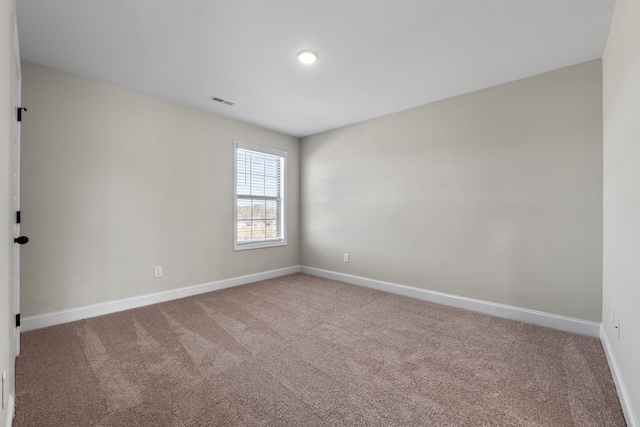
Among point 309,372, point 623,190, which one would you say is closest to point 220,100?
point 309,372

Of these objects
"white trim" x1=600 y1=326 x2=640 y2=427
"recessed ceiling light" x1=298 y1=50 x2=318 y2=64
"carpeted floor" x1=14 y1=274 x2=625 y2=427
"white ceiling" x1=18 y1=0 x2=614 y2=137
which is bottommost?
"carpeted floor" x1=14 y1=274 x2=625 y2=427

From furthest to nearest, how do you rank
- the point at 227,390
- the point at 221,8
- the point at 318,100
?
the point at 318,100, the point at 221,8, the point at 227,390

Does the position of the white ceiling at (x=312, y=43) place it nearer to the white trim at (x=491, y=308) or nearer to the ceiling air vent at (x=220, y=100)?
the ceiling air vent at (x=220, y=100)

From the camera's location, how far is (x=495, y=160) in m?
2.97

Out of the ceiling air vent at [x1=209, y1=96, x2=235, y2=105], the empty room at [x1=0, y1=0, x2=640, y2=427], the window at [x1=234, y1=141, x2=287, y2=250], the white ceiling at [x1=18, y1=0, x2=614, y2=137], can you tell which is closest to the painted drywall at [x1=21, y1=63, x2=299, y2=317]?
the empty room at [x1=0, y1=0, x2=640, y2=427]

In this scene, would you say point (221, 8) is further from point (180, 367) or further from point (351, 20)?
point (180, 367)

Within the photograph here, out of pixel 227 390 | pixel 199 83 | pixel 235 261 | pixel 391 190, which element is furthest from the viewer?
pixel 235 261

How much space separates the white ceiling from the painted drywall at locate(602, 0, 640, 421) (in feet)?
1.19

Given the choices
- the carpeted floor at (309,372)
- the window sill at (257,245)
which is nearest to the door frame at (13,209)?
the carpeted floor at (309,372)

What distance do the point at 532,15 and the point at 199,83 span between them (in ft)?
9.41

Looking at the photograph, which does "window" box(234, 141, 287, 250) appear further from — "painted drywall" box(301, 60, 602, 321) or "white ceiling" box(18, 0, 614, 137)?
"white ceiling" box(18, 0, 614, 137)

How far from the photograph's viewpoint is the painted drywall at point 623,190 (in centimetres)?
143

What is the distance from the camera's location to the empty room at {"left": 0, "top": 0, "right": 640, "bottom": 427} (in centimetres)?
164

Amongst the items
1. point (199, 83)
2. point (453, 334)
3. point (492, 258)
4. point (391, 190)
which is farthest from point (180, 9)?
point (492, 258)
